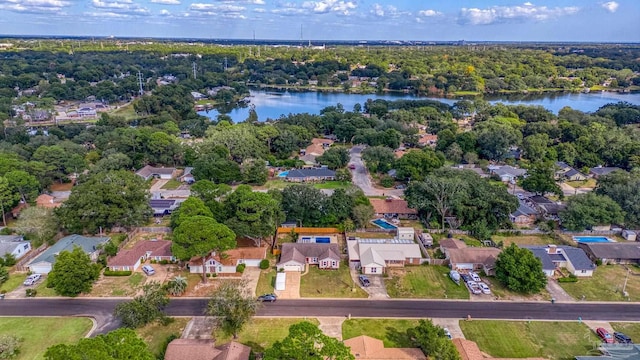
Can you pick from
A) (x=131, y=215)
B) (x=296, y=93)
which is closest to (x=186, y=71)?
(x=296, y=93)

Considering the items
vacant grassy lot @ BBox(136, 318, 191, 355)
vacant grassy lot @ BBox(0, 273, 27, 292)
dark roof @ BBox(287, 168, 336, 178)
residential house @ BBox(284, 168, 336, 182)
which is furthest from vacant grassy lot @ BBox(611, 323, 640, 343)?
vacant grassy lot @ BBox(0, 273, 27, 292)

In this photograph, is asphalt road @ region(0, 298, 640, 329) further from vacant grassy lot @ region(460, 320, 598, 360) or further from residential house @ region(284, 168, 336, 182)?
residential house @ region(284, 168, 336, 182)

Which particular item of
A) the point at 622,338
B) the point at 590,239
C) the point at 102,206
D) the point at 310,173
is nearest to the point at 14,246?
the point at 102,206

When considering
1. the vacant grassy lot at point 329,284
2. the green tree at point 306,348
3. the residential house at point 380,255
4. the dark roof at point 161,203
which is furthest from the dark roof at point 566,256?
the dark roof at point 161,203

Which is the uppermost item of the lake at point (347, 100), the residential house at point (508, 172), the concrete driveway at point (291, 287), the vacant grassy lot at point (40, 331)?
the lake at point (347, 100)

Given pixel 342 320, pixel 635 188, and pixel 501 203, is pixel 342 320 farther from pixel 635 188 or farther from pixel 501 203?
pixel 635 188

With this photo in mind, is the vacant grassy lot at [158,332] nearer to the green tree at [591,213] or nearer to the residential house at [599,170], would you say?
the green tree at [591,213]
